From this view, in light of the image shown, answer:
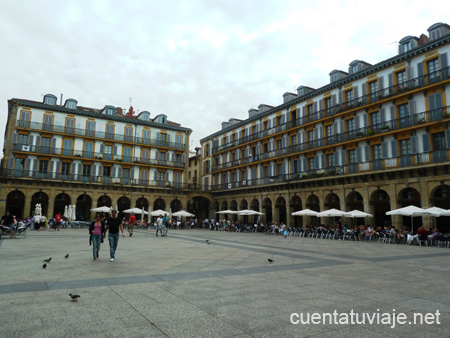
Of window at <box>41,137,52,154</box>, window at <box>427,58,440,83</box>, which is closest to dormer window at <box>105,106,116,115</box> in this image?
window at <box>41,137,52,154</box>

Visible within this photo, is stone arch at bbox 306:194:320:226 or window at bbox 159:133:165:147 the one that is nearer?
stone arch at bbox 306:194:320:226

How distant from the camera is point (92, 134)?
44344mm

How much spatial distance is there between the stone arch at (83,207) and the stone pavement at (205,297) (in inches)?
1399

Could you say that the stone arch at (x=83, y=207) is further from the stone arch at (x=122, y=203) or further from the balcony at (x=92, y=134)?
the balcony at (x=92, y=134)

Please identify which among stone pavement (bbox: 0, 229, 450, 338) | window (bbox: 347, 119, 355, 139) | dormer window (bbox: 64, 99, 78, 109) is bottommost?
stone pavement (bbox: 0, 229, 450, 338)

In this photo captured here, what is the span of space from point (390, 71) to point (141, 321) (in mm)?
30059

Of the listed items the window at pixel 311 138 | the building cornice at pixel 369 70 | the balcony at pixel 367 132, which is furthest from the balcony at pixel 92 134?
the window at pixel 311 138

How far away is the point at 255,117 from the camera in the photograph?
43906 millimetres

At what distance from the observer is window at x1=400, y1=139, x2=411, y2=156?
2642 cm

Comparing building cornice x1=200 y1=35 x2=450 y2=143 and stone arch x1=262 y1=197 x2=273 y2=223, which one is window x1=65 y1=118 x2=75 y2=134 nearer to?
building cornice x1=200 y1=35 x2=450 y2=143

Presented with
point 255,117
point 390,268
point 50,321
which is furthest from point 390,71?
point 50,321

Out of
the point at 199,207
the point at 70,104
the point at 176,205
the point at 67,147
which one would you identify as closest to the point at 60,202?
the point at 67,147

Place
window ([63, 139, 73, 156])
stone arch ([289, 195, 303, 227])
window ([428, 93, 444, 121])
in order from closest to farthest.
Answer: window ([428, 93, 444, 121]), stone arch ([289, 195, 303, 227]), window ([63, 139, 73, 156])

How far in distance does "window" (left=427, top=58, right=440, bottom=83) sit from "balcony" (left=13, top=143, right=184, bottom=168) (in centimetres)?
3407
